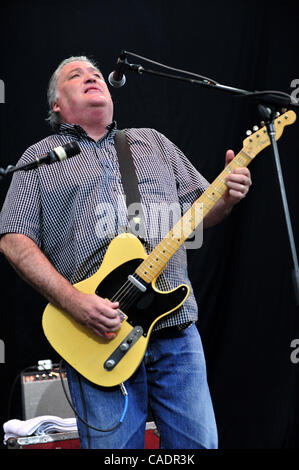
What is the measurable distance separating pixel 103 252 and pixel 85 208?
174 millimetres

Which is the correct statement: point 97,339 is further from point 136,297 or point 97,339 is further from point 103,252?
point 103,252

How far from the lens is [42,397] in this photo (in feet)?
8.09

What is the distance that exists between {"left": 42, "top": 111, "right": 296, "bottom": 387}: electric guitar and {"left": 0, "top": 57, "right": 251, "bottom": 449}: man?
5cm

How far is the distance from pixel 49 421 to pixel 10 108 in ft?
5.44

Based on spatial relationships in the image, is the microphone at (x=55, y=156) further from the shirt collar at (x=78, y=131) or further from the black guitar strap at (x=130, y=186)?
the shirt collar at (x=78, y=131)

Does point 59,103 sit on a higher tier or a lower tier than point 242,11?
lower

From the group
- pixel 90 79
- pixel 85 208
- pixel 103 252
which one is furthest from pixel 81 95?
pixel 103 252

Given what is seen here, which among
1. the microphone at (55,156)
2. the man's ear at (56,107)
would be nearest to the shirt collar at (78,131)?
the man's ear at (56,107)

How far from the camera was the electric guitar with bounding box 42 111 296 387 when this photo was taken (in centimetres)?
176

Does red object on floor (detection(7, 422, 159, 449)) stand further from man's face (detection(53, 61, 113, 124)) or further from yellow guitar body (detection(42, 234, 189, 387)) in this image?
man's face (detection(53, 61, 113, 124))

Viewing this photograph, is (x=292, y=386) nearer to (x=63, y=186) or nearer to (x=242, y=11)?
(x=63, y=186)

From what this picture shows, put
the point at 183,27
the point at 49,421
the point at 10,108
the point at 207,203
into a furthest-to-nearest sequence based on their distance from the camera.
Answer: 1. the point at 183,27
2. the point at 10,108
3. the point at 49,421
4. the point at 207,203

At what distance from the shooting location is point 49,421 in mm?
2240
